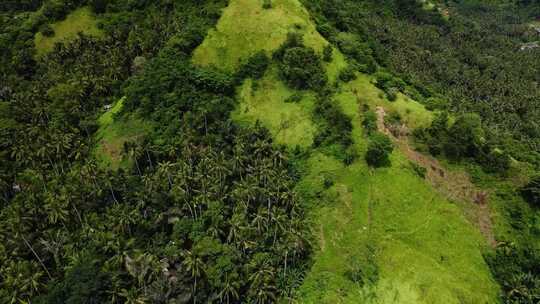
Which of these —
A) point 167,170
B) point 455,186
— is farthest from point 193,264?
point 455,186

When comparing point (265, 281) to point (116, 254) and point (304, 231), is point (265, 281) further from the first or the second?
point (116, 254)

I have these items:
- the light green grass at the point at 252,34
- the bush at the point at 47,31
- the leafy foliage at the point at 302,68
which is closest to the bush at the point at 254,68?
the light green grass at the point at 252,34

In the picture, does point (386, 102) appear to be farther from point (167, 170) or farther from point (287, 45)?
point (167, 170)

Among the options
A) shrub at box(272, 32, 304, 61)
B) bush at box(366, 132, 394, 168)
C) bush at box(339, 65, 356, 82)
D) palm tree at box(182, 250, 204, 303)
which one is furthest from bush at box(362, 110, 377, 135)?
palm tree at box(182, 250, 204, 303)

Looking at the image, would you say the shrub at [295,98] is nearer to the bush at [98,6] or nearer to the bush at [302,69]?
the bush at [302,69]

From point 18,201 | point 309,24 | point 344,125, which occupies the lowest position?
point 18,201

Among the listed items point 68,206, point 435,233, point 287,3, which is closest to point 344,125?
point 435,233

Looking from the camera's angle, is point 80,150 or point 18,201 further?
point 80,150

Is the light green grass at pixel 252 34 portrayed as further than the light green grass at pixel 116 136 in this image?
Yes
